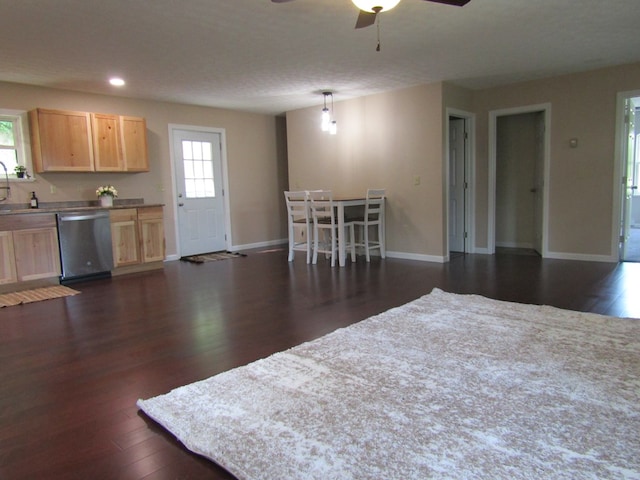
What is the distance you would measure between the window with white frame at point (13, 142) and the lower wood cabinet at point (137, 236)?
3.85ft

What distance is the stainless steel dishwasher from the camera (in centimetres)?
509

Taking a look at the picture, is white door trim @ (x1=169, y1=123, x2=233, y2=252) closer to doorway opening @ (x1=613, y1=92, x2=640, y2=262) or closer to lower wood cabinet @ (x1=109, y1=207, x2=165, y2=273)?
lower wood cabinet @ (x1=109, y1=207, x2=165, y2=273)

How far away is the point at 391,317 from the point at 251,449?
1.83m

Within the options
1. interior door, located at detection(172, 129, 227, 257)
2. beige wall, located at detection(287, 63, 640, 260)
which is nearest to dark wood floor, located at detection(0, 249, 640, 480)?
beige wall, located at detection(287, 63, 640, 260)

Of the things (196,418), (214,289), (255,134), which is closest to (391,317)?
(196,418)

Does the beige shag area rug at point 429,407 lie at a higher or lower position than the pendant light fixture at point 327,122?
lower

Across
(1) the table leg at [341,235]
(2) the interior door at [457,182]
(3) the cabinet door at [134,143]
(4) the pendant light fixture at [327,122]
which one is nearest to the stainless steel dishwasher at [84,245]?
(3) the cabinet door at [134,143]

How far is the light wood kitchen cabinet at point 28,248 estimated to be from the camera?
4.66 meters

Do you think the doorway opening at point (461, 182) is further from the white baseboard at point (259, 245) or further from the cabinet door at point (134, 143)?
the cabinet door at point (134, 143)

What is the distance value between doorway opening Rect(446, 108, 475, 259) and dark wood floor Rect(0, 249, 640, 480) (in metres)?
0.81

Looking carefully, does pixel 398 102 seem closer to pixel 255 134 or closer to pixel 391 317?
pixel 255 134

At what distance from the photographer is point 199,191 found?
7.09 meters

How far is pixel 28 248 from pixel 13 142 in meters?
1.40

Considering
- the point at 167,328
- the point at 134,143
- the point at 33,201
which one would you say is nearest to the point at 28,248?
the point at 33,201
